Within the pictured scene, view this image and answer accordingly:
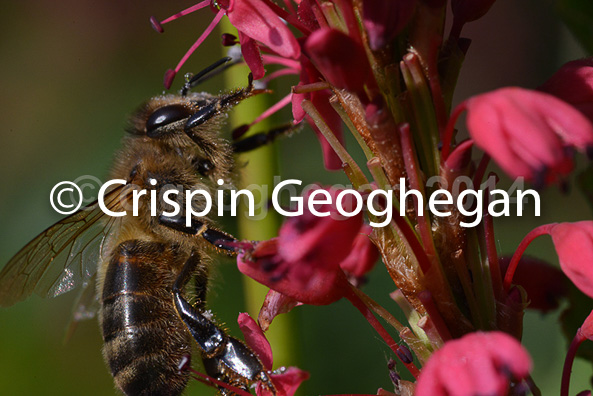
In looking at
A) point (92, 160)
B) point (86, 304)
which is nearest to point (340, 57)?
point (86, 304)

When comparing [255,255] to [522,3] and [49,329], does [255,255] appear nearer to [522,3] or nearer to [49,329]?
[49,329]

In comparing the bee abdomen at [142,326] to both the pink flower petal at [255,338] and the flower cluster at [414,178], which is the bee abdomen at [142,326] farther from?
the flower cluster at [414,178]

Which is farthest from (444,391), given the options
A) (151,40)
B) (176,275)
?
(151,40)

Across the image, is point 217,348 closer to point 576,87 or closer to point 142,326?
point 142,326

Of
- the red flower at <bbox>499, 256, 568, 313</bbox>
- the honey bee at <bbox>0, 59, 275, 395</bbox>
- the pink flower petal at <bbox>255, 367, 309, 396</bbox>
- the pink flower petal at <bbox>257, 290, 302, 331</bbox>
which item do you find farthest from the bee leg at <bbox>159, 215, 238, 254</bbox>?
the red flower at <bbox>499, 256, 568, 313</bbox>

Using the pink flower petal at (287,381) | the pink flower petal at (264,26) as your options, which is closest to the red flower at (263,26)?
the pink flower petal at (264,26)
